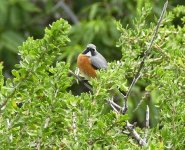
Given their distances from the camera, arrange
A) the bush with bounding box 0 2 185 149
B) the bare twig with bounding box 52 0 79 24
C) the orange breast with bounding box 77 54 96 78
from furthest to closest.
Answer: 1. the bare twig with bounding box 52 0 79 24
2. the orange breast with bounding box 77 54 96 78
3. the bush with bounding box 0 2 185 149

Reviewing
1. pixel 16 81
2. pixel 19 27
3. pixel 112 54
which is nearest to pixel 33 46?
pixel 16 81

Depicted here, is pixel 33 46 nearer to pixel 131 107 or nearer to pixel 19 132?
pixel 19 132

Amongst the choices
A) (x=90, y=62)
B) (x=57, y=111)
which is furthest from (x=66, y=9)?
(x=57, y=111)

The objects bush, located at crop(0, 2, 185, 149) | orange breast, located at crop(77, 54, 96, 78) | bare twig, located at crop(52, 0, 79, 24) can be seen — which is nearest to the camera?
bush, located at crop(0, 2, 185, 149)

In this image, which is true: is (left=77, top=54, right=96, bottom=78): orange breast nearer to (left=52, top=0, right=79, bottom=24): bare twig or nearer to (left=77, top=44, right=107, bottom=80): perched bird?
(left=77, top=44, right=107, bottom=80): perched bird

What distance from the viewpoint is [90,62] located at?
12.5 feet

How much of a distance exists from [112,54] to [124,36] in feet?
14.3

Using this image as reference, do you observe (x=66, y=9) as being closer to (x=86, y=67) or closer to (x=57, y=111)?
(x=86, y=67)

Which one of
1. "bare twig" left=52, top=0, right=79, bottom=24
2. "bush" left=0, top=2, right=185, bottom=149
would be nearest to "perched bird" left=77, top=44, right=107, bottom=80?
"bush" left=0, top=2, right=185, bottom=149

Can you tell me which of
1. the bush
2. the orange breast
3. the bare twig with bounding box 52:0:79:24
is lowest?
the bush

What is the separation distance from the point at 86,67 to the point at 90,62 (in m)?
0.07

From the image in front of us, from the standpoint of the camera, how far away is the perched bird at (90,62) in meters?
3.67

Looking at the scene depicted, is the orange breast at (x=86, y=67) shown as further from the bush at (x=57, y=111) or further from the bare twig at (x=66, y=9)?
the bare twig at (x=66, y=9)

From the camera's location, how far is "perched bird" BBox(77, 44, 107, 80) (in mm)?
3668
